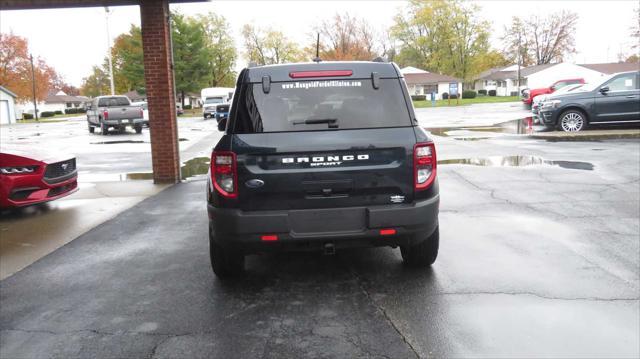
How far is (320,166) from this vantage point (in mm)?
3967

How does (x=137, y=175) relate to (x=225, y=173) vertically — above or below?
below

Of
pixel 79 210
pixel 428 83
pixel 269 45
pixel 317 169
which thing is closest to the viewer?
pixel 317 169

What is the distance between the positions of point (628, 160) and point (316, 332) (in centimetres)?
994

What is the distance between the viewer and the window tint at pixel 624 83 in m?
16.4

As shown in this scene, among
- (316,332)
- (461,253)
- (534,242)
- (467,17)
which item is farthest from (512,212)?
(467,17)

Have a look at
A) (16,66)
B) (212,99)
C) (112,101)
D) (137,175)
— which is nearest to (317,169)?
(137,175)

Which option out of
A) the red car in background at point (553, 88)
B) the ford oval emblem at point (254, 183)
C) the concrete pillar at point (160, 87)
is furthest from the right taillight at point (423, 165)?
the red car in background at point (553, 88)

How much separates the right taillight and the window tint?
594 inches

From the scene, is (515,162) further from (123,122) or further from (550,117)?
(123,122)

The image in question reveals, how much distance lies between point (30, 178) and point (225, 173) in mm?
4771

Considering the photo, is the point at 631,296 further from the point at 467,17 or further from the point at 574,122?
the point at 467,17

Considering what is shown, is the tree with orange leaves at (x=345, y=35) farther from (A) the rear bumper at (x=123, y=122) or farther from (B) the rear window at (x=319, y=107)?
(B) the rear window at (x=319, y=107)

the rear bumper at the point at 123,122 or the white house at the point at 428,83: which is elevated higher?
the white house at the point at 428,83

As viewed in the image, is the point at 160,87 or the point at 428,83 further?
Result: the point at 428,83
